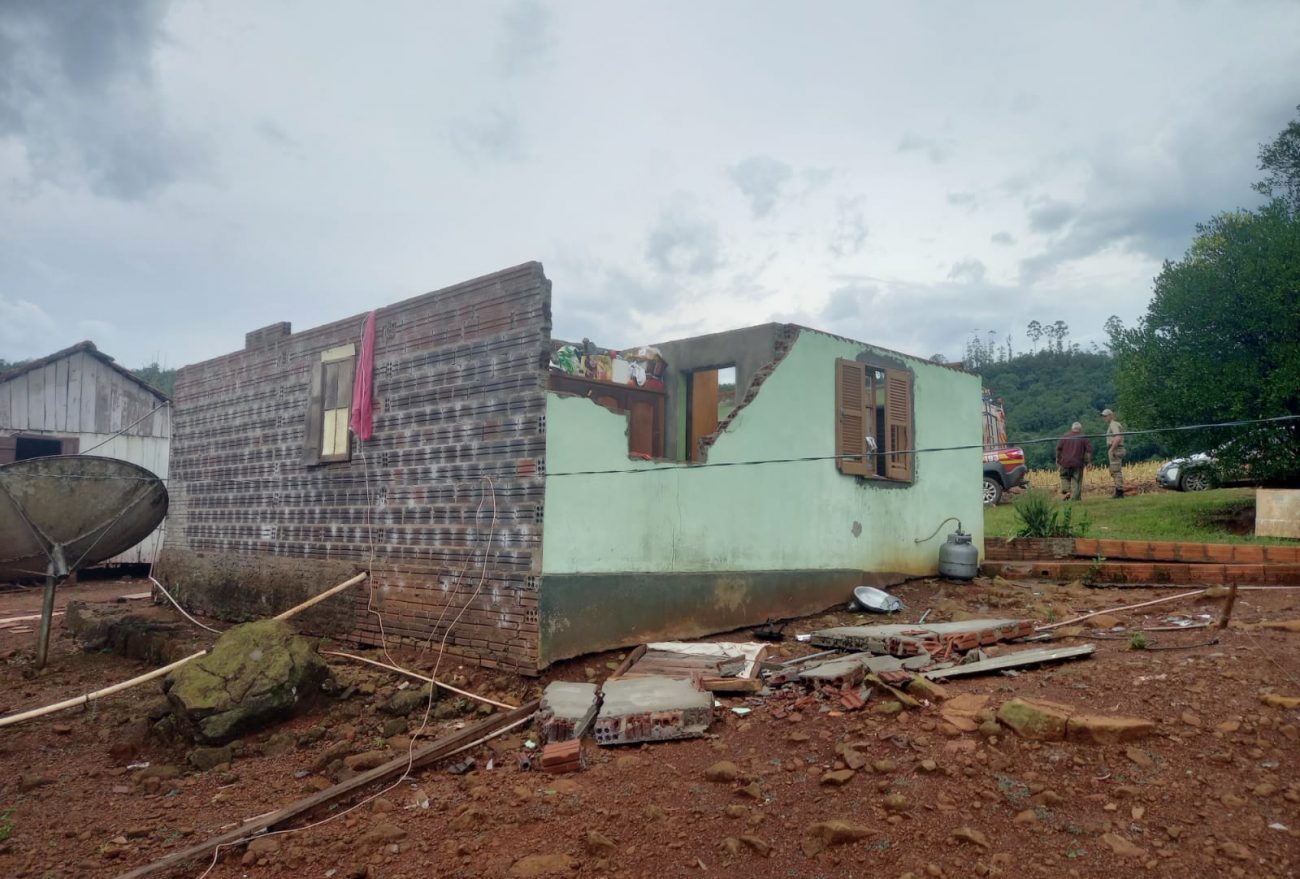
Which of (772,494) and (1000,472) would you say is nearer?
(772,494)

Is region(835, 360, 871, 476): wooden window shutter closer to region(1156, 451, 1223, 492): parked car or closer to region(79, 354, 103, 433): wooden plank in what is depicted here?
region(1156, 451, 1223, 492): parked car

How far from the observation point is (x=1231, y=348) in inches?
552

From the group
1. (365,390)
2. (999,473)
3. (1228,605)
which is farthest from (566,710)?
(999,473)

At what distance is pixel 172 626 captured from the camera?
9.60 metres

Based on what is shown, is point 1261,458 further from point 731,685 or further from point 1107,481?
point 731,685

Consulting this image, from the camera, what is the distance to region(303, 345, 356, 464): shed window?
8.69 metres

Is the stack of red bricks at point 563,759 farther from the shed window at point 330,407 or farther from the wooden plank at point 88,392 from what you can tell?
the wooden plank at point 88,392

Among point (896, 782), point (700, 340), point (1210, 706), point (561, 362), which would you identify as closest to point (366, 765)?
point (896, 782)

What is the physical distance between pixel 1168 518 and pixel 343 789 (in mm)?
14212

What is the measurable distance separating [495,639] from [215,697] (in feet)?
6.89

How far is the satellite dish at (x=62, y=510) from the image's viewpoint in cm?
823

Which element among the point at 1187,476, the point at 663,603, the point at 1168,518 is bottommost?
the point at 663,603

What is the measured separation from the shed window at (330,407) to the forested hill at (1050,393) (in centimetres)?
2768

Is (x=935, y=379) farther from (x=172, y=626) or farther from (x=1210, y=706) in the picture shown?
(x=172, y=626)
